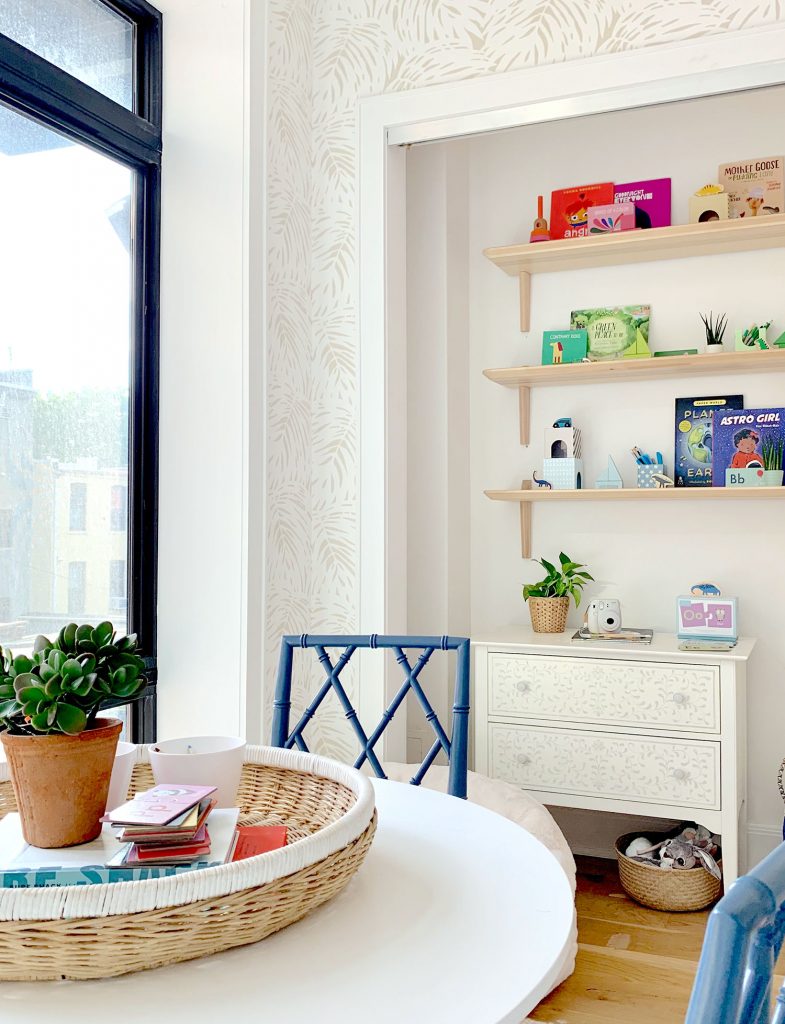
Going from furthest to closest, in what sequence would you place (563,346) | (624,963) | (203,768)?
(563,346), (624,963), (203,768)

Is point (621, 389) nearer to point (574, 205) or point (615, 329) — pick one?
point (615, 329)

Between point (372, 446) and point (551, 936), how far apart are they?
188 cm

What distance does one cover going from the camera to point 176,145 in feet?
7.82

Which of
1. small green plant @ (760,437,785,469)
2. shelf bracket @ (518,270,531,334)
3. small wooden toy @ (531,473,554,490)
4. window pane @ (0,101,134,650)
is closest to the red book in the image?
window pane @ (0,101,134,650)

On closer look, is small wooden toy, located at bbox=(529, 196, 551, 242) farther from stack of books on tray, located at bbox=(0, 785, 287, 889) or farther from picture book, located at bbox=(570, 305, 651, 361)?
stack of books on tray, located at bbox=(0, 785, 287, 889)

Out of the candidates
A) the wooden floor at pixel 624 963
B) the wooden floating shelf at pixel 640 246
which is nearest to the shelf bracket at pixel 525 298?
the wooden floating shelf at pixel 640 246

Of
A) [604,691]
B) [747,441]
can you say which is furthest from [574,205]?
[604,691]

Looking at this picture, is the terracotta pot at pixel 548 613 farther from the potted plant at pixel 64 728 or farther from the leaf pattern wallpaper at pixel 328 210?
the potted plant at pixel 64 728

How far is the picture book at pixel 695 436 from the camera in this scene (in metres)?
3.02

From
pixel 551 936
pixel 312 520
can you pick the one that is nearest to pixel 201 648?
pixel 312 520

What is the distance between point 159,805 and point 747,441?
2.55 metres

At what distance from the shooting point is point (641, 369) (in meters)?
2.93

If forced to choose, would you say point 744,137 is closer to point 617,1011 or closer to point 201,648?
point 201,648

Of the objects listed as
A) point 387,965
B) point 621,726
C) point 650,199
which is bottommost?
point 621,726
